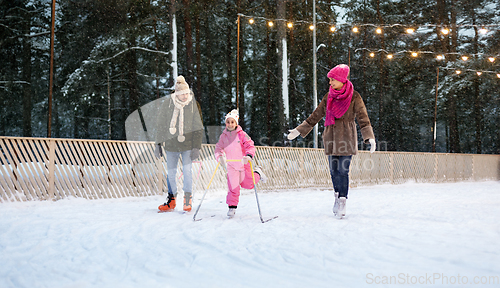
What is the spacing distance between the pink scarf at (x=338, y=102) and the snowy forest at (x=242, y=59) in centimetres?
940

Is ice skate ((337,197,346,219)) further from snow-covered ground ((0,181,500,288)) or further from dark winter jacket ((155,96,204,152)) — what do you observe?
dark winter jacket ((155,96,204,152))

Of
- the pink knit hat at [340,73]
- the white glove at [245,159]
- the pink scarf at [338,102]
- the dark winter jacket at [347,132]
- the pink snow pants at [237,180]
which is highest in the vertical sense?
the pink knit hat at [340,73]

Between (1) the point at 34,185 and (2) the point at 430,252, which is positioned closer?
(2) the point at 430,252

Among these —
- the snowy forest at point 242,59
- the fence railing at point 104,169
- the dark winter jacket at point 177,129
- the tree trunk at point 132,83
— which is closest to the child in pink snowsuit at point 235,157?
the dark winter jacket at point 177,129

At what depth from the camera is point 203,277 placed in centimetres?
208

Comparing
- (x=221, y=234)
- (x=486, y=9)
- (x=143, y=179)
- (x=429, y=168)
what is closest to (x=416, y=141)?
(x=486, y=9)

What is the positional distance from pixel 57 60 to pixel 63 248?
2035 cm

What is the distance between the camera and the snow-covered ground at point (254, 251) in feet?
6.59

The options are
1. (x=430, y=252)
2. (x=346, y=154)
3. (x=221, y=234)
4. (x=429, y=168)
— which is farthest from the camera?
(x=429, y=168)

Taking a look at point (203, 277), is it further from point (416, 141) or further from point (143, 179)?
point (416, 141)

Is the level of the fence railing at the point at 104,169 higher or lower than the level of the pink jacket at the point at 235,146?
lower

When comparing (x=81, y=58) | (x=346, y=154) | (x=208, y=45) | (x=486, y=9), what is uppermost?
(x=486, y=9)

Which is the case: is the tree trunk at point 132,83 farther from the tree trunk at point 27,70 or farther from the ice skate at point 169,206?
the ice skate at point 169,206

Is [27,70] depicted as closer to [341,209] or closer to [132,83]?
[132,83]
